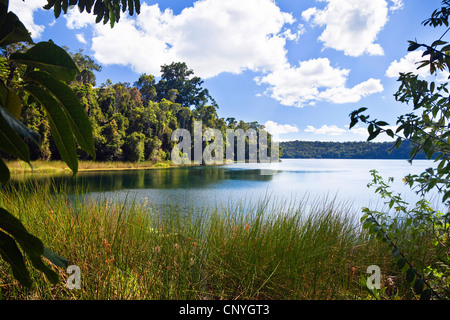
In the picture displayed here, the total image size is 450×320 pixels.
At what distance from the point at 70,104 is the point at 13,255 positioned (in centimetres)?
31

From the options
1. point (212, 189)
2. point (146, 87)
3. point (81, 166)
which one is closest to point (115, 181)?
point (212, 189)

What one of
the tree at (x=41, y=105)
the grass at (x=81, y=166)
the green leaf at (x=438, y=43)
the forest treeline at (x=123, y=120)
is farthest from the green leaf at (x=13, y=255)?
the forest treeline at (x=123, y=120)

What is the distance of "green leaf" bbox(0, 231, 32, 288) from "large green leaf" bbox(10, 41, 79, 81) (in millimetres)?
333

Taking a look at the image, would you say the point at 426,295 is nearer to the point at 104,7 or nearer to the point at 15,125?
the point at 15,125

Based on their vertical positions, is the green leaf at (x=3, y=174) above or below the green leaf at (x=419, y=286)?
above

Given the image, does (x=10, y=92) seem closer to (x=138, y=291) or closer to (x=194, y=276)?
(x=138, y=291)

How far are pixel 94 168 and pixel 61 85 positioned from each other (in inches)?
914

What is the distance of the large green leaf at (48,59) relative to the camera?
1.61 ft

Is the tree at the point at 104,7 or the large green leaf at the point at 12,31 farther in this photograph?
the tree at the point at 104,7

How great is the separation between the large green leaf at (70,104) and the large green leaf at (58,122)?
1 cm

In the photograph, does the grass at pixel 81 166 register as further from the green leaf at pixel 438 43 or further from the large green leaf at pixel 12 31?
the green leaf at pixel 438 43

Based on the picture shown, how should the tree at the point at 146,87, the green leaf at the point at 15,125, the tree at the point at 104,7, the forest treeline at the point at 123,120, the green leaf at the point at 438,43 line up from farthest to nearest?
the tree at the point at 146,87 → the forest treeline at the point at 123,120 → the tree at the point at 104,7 → the green leaf at the point at 438,43 → the green leaf at the point at 15,125

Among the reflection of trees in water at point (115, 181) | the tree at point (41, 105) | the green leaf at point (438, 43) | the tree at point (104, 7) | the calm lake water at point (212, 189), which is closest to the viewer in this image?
the tree at point (41, 105)
